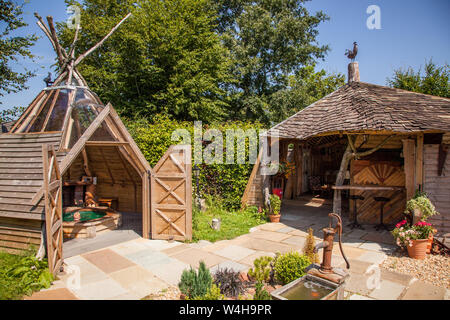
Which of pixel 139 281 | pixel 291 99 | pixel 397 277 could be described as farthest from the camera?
pixel 291 99

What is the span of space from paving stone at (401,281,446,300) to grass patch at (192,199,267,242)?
4.46 metres

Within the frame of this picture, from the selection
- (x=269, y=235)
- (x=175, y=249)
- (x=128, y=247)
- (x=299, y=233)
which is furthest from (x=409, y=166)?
(x=128, y=247)

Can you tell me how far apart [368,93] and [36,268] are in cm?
1058

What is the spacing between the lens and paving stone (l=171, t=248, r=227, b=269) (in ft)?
20.4

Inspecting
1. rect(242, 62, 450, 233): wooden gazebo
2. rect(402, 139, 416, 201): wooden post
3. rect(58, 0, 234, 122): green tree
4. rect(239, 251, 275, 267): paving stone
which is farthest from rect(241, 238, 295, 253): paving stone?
rect(58, 0, 234, 122): green tree

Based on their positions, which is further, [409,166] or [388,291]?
[409,166]

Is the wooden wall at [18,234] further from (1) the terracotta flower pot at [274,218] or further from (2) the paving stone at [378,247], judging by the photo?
(2) the paving stone at [378,247]

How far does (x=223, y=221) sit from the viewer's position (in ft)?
30.9

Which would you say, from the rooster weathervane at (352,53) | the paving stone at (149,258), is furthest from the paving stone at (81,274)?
the rooster weathervane at (352,53)

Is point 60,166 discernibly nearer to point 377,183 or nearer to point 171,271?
point 171,271

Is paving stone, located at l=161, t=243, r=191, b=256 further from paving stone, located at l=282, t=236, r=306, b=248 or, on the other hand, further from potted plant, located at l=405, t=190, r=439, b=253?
potted plant, located at l=405, t=190, r=439, b=253

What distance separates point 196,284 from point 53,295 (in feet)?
8.54

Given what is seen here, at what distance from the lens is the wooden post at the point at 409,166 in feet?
24.9

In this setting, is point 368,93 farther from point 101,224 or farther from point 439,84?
point 439,84
